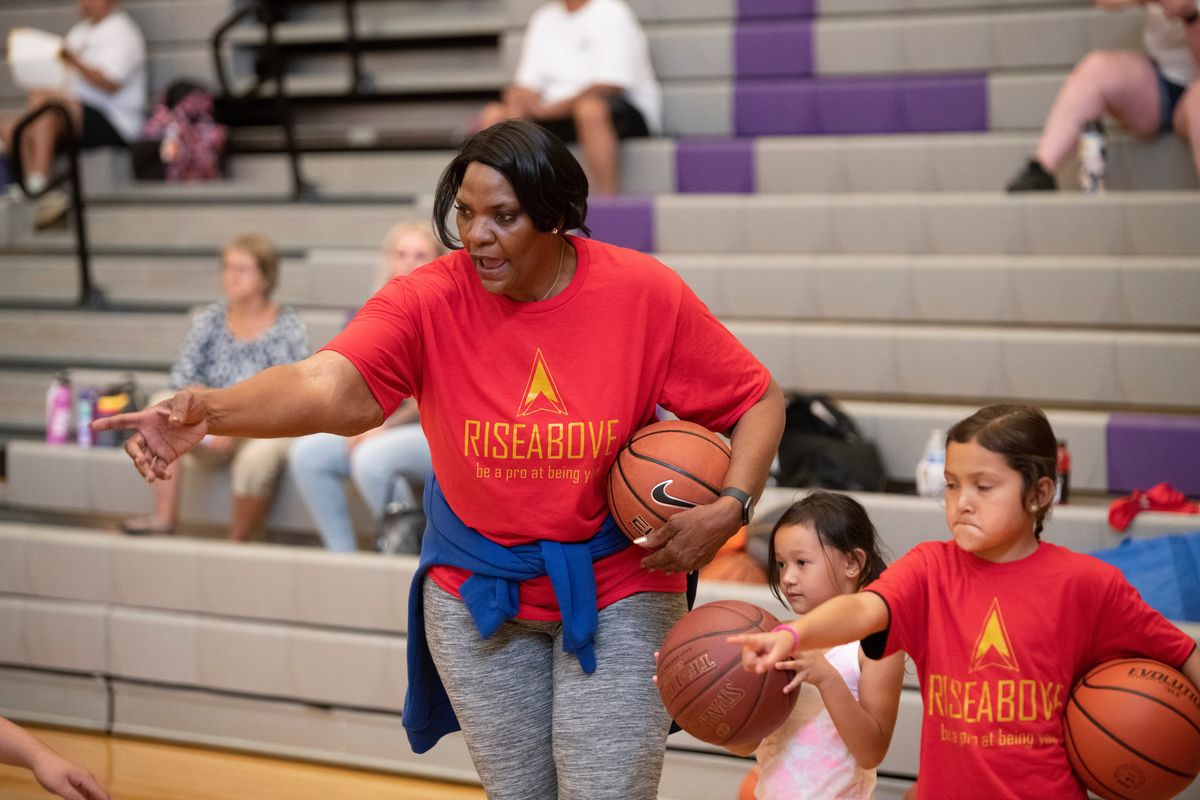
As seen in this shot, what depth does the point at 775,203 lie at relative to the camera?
4668 millimetres

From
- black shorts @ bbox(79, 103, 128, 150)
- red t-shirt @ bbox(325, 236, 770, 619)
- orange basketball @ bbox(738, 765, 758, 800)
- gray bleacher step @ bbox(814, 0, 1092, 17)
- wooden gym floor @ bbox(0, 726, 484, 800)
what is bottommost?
wooden gym floor @ bbox(0, 726, 484, 800)

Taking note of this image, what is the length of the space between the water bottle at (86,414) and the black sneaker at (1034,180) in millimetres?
3160

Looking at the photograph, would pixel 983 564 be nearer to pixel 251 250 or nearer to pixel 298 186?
pixel 251 250

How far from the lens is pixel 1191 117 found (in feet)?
13.8

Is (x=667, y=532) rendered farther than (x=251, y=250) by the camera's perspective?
No

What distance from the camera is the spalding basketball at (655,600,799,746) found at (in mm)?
1922

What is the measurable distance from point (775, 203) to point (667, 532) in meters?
2.92

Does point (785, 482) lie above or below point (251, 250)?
below

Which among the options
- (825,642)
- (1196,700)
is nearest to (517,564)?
(825,642)

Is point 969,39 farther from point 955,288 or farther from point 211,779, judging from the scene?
point 211,779

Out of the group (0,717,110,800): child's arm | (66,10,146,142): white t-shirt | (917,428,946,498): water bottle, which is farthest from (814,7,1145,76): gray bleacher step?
(0,717,110,800): child's arm

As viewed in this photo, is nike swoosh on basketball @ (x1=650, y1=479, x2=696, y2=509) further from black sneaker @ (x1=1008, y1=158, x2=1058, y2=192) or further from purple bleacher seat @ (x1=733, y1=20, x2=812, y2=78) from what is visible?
purple bleacher seat @ (x1=733, y1=20, x2=812, y2=78)

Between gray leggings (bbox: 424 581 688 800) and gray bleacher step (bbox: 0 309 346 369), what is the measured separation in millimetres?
3488

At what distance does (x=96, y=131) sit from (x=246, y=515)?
105 inches
